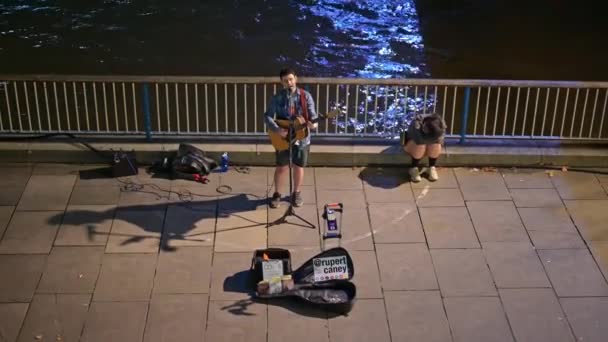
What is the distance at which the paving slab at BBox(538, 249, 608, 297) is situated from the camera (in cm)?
775

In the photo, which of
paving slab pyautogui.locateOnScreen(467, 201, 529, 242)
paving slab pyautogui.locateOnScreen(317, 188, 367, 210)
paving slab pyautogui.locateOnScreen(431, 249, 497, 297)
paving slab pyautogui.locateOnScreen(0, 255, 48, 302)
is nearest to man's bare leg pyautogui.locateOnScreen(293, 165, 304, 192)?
paving slab pyautogui.locateOnScreen(317, 188, 367, 210)

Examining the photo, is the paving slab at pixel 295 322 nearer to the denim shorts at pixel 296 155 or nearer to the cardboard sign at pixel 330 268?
the cardboard sign at pixel 330 268

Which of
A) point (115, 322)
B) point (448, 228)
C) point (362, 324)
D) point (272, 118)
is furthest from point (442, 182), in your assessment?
point (115, 322)

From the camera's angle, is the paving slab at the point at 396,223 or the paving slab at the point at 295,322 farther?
the paving slab at the point at 396,223

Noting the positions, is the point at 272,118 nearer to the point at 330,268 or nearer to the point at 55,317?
the point at 330,268

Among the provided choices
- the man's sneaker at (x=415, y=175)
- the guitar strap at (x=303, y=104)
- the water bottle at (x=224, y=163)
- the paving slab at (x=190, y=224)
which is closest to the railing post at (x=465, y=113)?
the man's sneaker at (x=415, y=175)

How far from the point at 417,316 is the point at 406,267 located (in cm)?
74

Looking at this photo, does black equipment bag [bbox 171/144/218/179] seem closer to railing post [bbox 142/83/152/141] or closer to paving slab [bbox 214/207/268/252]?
railing post [bbox 142/83/152/141]

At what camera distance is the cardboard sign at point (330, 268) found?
24.8 ft

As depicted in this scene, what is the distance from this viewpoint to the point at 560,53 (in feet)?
52.1

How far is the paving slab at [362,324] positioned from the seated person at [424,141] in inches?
94.6

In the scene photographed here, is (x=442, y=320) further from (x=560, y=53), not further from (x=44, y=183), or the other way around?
(x=560, y=53)

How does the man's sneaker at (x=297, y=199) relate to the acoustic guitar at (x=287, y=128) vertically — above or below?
below

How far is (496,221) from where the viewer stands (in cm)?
877
